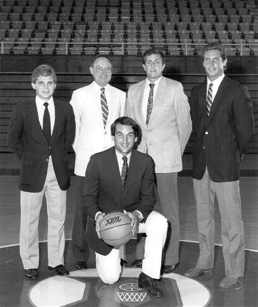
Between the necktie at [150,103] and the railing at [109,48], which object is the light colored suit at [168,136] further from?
the railing at [109,48]

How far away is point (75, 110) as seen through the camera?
4.31 m

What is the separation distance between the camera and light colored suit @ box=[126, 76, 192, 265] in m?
4.21

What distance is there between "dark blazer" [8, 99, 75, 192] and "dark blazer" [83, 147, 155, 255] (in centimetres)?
29

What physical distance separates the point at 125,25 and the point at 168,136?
38.2ft

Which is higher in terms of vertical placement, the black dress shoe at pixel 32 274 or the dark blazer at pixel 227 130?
the dark blazer at pixel 227 130

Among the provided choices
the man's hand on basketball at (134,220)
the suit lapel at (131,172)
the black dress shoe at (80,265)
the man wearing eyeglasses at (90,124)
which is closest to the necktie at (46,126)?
the man wearing eyeglasses at (90,124)

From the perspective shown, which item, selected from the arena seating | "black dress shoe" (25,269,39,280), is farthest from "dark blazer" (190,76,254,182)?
the arena seating

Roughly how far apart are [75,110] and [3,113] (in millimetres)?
8249

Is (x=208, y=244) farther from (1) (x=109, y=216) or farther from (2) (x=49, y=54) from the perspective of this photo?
(2) (x=49, y=54)

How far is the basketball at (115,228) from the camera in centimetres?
353

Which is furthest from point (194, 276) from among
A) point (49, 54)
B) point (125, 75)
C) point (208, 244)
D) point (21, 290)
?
point (49, 54)

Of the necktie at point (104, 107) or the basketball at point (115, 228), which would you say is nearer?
the basketball at point (115, 228)

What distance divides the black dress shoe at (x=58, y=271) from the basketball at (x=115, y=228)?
0.68 meters

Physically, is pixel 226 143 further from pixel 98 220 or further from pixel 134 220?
pixel 98 220
